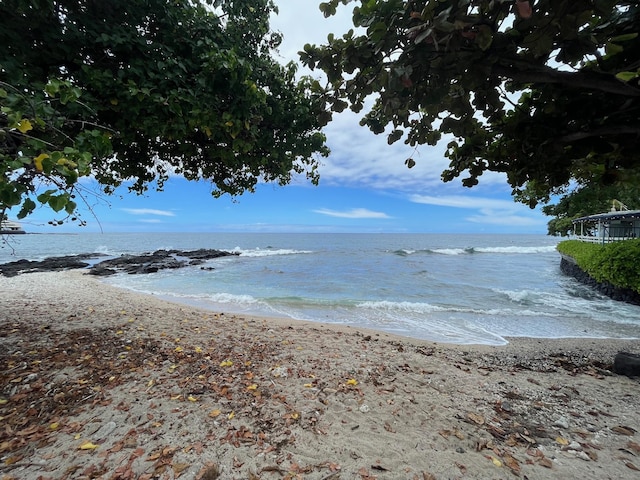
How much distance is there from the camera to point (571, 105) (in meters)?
3.15

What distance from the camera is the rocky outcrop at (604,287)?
12586mm

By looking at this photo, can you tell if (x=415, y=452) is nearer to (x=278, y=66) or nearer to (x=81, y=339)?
(x=81, y=339)

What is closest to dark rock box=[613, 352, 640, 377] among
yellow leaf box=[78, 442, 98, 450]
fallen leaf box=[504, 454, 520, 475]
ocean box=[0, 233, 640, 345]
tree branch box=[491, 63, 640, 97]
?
ocean box=[0, 233, 640, 345]

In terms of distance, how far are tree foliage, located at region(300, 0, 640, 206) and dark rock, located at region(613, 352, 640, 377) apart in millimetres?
3268

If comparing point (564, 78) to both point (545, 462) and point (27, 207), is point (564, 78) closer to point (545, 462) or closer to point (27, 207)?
point (545, 462)

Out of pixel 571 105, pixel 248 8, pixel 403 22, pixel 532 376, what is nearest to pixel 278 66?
pixel 248 8

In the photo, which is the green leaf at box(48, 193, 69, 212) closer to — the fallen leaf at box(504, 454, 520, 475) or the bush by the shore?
the fallen leaf at box(504, 454, 520, 475)

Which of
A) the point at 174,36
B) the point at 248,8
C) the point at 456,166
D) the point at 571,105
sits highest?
the point at 248,8

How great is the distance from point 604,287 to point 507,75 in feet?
58.0

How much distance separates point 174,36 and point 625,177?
6338mm

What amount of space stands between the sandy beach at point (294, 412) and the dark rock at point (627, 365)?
17 cm

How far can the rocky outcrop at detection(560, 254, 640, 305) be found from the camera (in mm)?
12586

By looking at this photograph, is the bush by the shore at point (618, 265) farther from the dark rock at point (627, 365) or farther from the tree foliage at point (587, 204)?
the dark rock at point (627, 365)

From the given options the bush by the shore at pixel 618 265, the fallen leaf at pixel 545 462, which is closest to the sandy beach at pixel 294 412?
the fallen leaf at pixel 545 462
